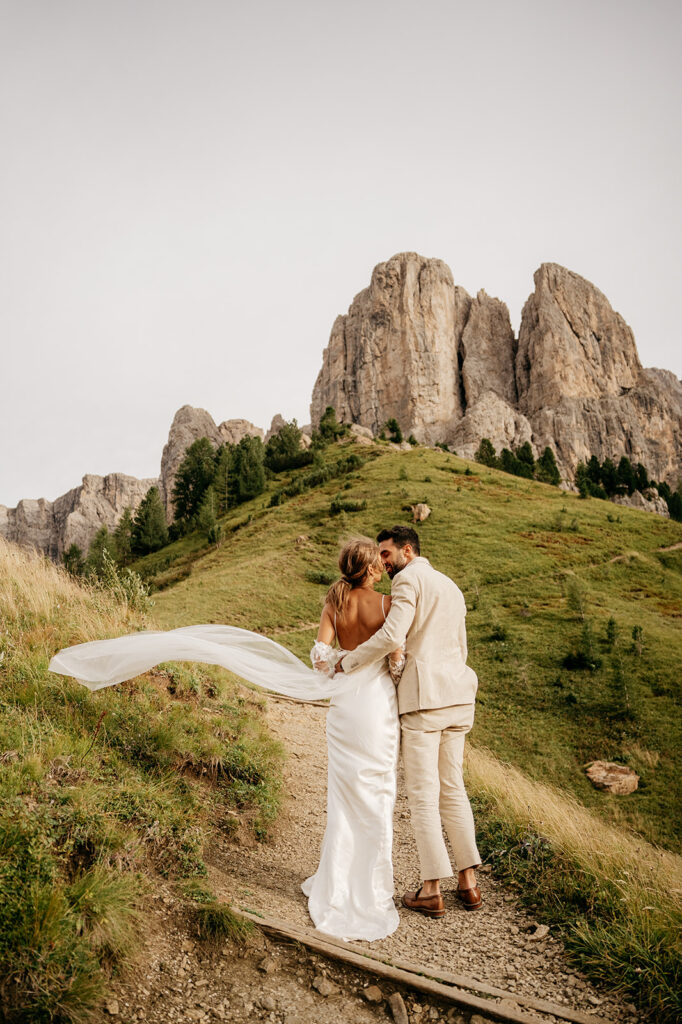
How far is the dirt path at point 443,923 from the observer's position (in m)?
3.61

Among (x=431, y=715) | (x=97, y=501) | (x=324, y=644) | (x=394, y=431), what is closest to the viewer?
(x=431, y=715)

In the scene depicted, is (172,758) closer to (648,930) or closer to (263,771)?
(263,771)

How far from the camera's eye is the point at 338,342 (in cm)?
13538

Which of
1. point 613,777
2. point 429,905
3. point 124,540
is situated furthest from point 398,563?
point 124,540

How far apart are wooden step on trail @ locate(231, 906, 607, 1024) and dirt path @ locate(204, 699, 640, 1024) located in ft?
0.51

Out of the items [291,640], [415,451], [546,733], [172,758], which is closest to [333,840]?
[172,758]

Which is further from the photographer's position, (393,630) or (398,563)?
(398,563)

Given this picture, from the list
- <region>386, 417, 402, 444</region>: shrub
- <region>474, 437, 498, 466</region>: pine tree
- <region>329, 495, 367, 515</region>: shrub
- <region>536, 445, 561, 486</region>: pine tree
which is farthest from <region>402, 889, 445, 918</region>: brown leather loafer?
<region>386, 417, 402, 444</region>: shrub

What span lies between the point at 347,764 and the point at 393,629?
1.17 m

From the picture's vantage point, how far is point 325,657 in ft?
16.2

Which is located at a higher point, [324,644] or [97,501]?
[97,501]

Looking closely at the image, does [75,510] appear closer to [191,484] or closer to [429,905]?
[191,484]

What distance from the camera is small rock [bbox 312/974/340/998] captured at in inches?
133

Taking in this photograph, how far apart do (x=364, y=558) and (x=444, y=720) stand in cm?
147
